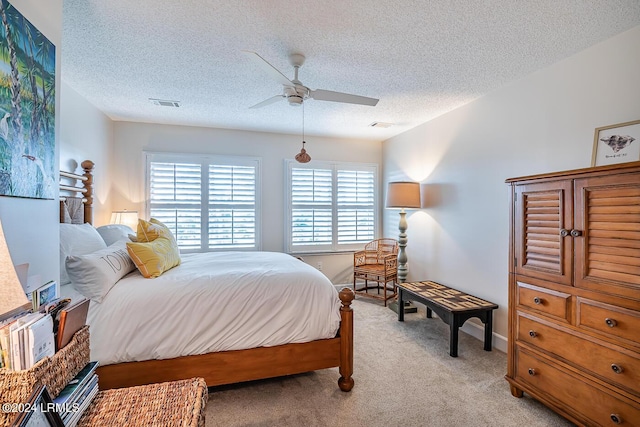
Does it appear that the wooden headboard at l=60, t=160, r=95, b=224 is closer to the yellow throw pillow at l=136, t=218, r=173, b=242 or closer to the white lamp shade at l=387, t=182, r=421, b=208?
the yellow throw pillow at l=136, t=218, r=173, b=242

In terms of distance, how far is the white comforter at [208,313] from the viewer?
6.03 ft

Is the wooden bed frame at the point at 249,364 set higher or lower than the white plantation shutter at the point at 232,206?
lower

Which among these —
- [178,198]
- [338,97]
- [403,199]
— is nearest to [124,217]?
[178,198]

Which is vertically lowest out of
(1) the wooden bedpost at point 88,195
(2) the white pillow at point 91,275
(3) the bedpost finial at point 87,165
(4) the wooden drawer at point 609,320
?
(4) the wooden drawer at point 609,320

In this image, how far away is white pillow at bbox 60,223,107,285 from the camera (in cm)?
200

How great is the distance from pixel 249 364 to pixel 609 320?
83.8 inches

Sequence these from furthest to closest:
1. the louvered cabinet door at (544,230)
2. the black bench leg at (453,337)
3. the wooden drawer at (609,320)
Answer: the black bench leg at (453,337), the louvered cabinet door at (544,230), the wooden drawer at (609,320)

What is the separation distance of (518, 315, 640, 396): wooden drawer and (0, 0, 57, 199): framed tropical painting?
291 centimetres

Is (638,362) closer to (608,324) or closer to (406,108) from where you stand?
(608,324)

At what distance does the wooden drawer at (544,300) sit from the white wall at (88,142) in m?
4.03

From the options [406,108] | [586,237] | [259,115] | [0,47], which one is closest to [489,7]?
[586,237]

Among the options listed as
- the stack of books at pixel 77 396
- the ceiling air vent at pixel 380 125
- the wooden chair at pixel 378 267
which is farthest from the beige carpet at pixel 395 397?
the ceiling air vent at pixel 380 125

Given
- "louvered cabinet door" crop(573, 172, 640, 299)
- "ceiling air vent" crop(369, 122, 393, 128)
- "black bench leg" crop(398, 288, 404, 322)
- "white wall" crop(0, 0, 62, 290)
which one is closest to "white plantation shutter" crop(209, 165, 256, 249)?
"ceiling air vent" crop(369, 122, 393, 128)

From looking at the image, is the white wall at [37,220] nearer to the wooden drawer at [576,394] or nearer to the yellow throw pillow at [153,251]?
the yellow throw pillow at [153,251]
